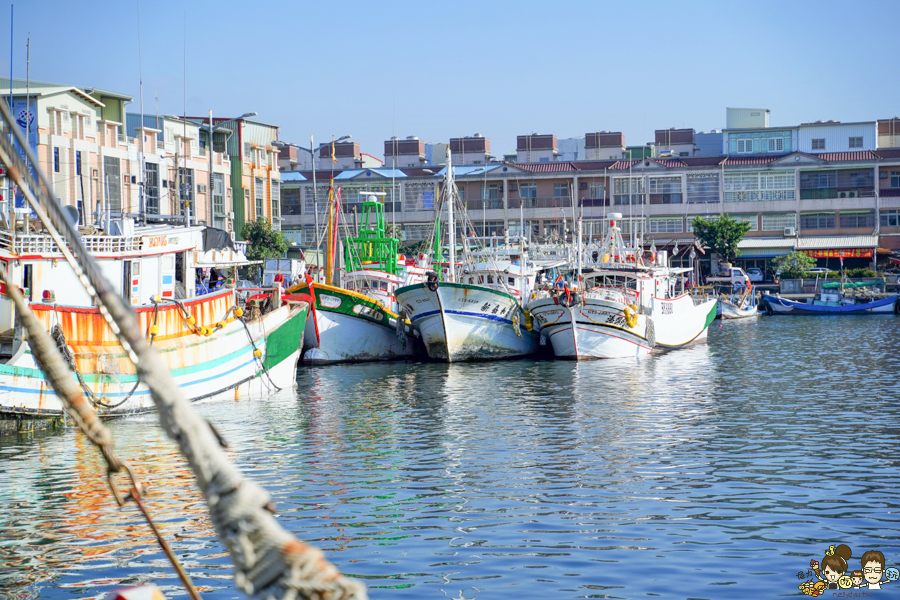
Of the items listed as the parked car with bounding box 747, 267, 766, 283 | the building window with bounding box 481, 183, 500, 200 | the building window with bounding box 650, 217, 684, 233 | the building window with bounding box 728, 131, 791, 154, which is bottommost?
the parked car with bounding box 747, 267, 766, 283

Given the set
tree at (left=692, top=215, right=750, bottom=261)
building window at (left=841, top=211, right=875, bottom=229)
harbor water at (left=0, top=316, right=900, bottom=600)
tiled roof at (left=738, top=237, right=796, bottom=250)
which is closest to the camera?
harbor water at (left=0, top=316, right=900, bottom=600)

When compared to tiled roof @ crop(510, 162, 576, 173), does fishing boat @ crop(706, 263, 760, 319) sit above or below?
below

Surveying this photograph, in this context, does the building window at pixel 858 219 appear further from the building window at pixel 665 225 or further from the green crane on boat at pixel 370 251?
the green crane on boat at pixel 370 251

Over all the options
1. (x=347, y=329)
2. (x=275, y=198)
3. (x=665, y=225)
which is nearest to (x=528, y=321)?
(x=347, y=329)

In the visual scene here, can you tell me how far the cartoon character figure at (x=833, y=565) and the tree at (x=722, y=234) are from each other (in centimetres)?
6372

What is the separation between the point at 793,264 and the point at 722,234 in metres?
5.37

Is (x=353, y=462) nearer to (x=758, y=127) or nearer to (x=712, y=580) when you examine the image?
(x=712, y=580)

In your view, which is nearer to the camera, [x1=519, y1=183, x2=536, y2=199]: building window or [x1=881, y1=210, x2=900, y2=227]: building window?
[x1=881, y1=210, x2=900, y2=227]: building window

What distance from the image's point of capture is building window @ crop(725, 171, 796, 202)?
78.9 m

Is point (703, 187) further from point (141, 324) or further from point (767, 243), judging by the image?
point (141, 324)

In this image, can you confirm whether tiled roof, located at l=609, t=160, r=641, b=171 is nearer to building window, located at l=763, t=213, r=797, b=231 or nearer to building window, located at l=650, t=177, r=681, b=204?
building window, located at l=650, t=177, r=681, b=204

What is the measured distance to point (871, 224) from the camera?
77.9 metres

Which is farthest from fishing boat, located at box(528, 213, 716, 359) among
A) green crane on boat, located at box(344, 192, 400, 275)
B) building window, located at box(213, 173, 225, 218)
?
building window, located at box(213, 173, 225, 218)

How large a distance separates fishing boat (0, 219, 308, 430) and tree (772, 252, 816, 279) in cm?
5119
